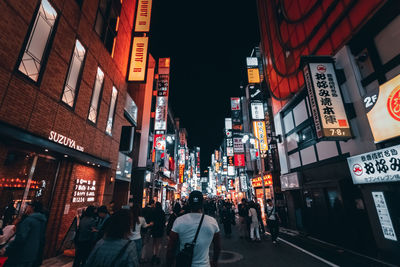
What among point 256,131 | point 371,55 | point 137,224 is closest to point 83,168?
point 137,224

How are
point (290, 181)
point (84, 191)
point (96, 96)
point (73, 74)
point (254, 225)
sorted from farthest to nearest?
1. point (290, 181)
2. point (96, 96)
3. point (254, 225)
4. point (84, 191)
5. point (73, 74)

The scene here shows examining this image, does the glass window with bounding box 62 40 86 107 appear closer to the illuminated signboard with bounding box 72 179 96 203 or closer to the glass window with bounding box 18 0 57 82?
the glass window with bounding box 18 0 57 82

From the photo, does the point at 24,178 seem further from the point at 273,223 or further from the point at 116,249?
the point at 273,223

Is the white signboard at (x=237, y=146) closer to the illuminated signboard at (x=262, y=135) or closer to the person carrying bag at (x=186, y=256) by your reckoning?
the illuminated signboard at (x=262, y=135)

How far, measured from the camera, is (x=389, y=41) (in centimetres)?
748

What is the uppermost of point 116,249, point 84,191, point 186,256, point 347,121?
point 347,121

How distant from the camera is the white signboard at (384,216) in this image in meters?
6.75

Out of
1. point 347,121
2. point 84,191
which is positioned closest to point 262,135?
point 347,121

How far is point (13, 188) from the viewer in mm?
6496

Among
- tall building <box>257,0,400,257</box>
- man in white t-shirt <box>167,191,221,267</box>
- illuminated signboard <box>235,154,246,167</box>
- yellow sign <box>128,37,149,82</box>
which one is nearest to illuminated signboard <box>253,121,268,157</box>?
tall building <box>257,0,400,257</box>

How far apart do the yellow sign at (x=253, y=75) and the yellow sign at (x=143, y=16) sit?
12.1 metres

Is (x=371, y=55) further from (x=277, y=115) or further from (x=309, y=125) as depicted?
(x=277, y=115)

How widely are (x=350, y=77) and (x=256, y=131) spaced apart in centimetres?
1148

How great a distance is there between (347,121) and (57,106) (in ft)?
40.6
